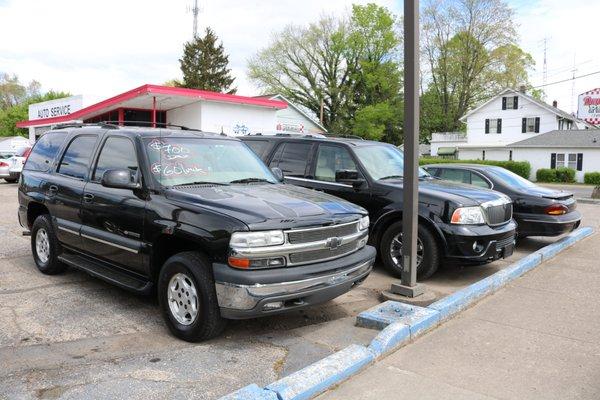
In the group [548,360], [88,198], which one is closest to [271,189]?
[88,198]

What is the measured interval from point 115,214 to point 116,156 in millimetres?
704

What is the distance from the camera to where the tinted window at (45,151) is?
6.51 meters

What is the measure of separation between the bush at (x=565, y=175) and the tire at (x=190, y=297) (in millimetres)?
40671

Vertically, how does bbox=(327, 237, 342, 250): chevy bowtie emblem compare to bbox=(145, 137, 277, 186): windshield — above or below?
below

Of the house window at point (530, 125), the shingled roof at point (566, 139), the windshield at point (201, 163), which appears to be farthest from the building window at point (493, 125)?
the windshield at point (201, 163)

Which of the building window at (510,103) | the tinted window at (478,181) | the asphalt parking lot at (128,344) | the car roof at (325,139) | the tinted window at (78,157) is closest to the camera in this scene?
the asphalt parking lot at (128,344)

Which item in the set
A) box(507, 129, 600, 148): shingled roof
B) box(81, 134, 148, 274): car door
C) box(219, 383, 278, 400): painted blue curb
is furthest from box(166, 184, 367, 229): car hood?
box(507, 129, 600, 148): shingled roof

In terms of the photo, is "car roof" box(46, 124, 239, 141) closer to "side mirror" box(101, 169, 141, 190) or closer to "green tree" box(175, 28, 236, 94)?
"side mirror" box(101, 169, 141, 190)

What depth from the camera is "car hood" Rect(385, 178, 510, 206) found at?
638cm

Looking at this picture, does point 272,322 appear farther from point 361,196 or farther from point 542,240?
point 542,240

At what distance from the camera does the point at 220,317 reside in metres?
4.20

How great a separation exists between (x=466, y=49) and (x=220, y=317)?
57.7 meters

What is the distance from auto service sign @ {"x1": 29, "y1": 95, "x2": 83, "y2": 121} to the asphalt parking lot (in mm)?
29446

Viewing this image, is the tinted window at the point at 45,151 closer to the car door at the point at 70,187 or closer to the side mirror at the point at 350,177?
the car door at the point at 70,187
